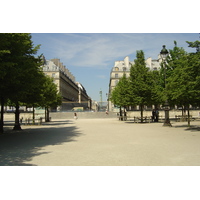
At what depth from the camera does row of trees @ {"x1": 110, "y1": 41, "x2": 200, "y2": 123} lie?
17.4 m

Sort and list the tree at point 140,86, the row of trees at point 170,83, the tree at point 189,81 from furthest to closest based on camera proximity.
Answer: the tree at point 140,86, the row of trees at point 170,83, the tree at point 189,81

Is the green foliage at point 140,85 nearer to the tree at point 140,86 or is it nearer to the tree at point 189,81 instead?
the tree at point 140,86

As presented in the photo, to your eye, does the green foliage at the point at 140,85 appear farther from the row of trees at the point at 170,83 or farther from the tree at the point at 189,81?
the tree at the point at 189,81

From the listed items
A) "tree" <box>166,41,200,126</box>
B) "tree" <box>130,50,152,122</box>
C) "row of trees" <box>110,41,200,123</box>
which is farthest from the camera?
"tree" <box>130,50,152,122</box>

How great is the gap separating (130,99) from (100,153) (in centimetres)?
2182

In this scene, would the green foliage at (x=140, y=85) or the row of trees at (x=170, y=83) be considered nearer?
the row of trees at (x=170, y=83)

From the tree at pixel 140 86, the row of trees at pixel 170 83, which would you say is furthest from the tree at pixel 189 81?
the tree at pixel 140 86

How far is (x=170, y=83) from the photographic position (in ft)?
66.7

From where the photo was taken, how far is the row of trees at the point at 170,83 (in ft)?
57.0

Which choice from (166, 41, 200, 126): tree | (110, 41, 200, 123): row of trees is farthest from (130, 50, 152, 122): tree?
(166, 41, 200, 126): tree

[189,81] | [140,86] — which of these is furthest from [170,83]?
[140,86]

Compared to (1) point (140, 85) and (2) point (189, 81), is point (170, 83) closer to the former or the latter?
(2) point (189, 81)

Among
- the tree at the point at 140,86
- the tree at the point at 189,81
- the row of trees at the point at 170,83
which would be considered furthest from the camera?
the tree at the point at 140,86

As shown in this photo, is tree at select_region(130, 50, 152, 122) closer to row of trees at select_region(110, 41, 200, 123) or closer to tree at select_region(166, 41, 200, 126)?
row of trees at select_region(110, 41, 200, 123)
